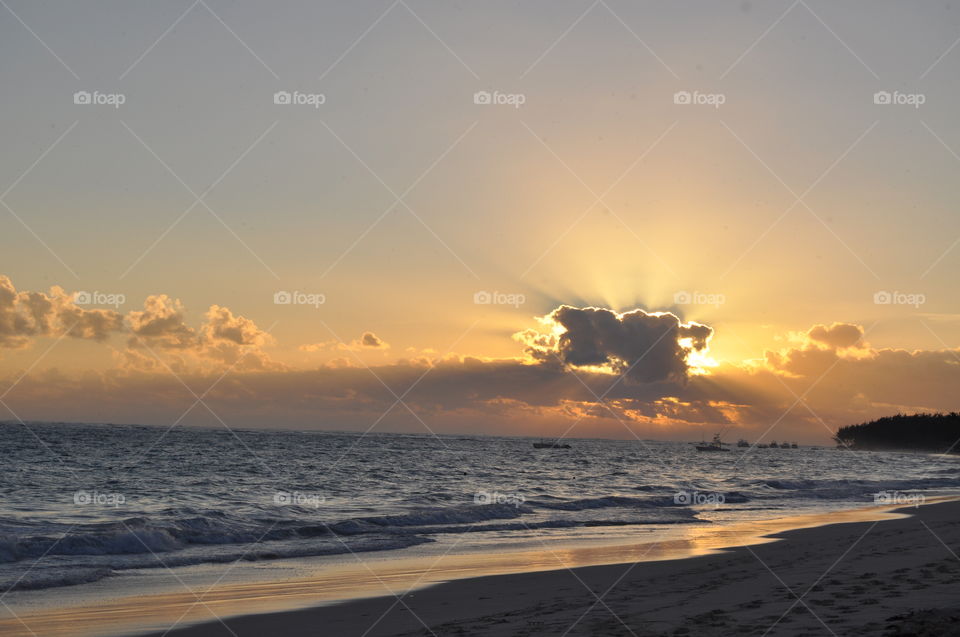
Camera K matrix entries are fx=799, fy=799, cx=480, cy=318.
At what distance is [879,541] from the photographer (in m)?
19.5

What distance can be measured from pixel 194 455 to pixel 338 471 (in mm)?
18351

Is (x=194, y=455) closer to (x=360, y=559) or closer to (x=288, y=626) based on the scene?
(x=360, y=559)

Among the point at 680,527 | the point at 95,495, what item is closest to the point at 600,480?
the point at 680,527
